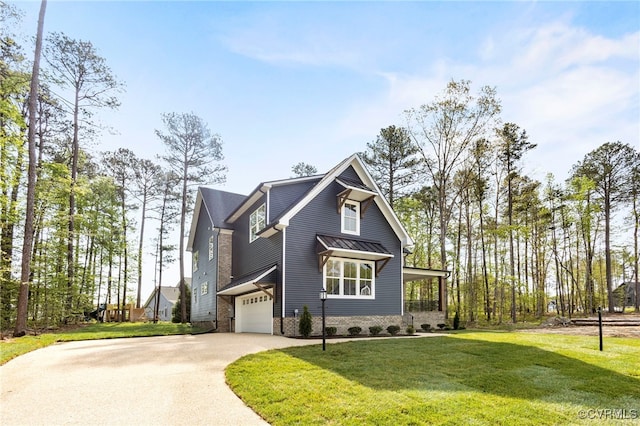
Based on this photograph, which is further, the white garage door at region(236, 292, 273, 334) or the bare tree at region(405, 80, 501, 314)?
the bare tree at region(405, 80, 501, 314)

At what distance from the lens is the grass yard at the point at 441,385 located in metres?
4.86

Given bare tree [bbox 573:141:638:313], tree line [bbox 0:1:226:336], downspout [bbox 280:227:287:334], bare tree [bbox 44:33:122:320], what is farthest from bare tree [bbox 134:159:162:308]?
bare tree [bbox 573:141:638:313]

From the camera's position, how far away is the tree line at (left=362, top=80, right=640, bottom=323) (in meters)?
23.7

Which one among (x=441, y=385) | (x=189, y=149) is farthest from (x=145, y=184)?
(x=441, y=385)

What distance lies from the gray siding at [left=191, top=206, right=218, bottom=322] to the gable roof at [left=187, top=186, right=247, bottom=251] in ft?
2.23

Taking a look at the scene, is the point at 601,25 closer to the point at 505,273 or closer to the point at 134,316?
the point at 505,273

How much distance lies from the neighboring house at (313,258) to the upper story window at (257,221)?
0.15 feet

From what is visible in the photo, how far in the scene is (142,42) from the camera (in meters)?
11.0

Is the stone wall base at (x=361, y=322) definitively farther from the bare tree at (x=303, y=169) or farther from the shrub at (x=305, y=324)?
the bare tree at (x=303, y=169)

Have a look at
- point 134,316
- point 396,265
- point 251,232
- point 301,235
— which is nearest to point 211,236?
point 251,232

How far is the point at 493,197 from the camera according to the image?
91.1 feet

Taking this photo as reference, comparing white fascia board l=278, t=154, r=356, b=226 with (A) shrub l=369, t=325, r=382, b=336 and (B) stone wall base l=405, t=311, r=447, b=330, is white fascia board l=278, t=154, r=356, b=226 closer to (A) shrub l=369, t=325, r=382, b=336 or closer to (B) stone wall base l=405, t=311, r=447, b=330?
(A) shrub l=369, t=325, r=382, b=336

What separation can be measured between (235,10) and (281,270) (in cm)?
907

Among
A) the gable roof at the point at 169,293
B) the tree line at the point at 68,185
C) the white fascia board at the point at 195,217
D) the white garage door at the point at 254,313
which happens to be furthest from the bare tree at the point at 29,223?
the gable roof at the point at 169,293
